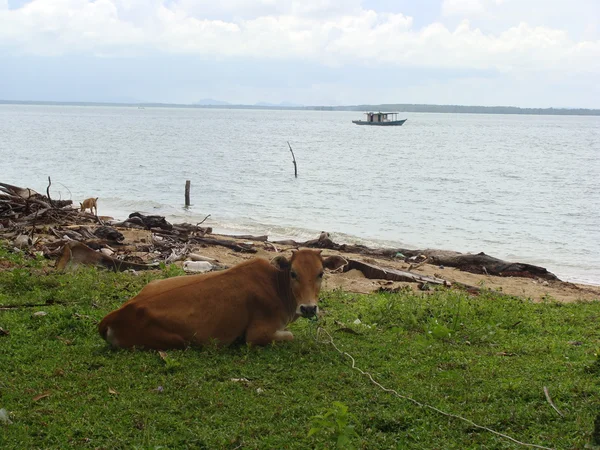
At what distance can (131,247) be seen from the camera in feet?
46.4

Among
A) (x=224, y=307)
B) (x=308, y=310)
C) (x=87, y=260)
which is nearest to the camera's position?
(x=308, y=310)

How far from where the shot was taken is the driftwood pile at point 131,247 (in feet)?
40.6

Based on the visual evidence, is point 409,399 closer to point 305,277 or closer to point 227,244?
point 305,277

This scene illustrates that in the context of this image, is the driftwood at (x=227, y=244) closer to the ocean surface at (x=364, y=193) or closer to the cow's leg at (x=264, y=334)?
the ocean surface at (x=364, y=193)

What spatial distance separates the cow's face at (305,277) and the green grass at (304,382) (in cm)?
56

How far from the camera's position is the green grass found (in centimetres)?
544

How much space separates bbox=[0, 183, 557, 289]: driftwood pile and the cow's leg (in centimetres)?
478

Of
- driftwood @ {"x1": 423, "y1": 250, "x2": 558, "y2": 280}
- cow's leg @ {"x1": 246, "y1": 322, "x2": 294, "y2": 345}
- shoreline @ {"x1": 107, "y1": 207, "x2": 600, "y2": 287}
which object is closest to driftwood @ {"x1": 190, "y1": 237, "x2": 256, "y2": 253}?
driftwood @ {"x1": 423, "y1": 250, "x2": 558, "y2": 280}

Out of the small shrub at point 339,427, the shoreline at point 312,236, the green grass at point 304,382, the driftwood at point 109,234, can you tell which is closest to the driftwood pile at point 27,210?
the driftwood at point 109,234

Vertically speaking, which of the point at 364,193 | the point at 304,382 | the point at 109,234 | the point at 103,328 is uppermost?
the point at 103,328

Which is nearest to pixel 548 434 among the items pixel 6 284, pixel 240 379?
pixel 240 379

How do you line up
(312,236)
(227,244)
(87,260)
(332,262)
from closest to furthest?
(332,262), (87,260), (227,244), (312,236)

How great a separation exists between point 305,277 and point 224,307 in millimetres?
959

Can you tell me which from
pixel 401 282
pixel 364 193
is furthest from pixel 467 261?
pixel 364 193
